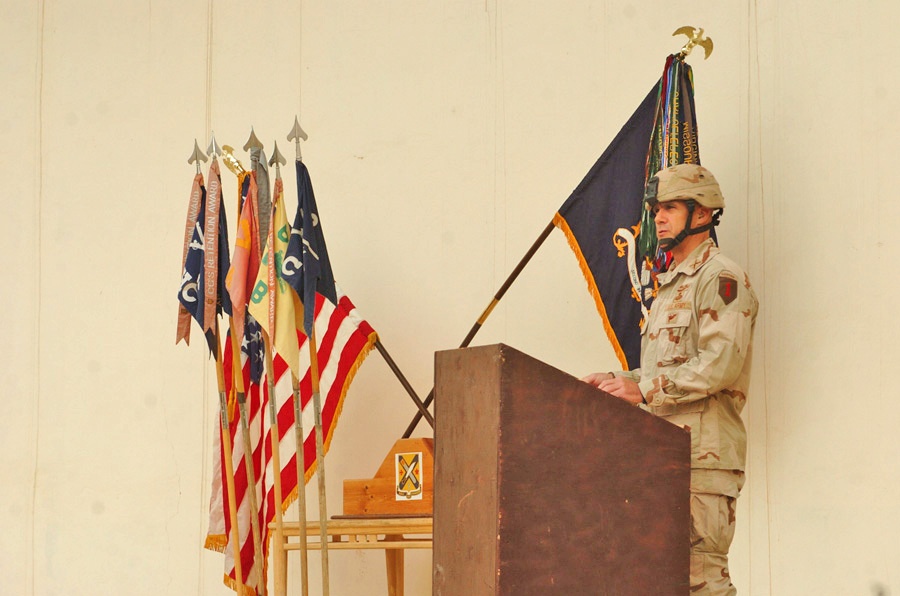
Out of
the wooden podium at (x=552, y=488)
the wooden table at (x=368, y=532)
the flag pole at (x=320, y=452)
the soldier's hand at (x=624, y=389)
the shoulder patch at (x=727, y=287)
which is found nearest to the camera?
the wooden podium at (x=552, y=488)

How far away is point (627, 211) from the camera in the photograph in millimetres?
3645

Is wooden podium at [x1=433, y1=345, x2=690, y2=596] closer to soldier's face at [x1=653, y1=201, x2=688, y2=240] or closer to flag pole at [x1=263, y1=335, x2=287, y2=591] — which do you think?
soldier's face at [x1=653, y1=201, x2=688, y2=240]

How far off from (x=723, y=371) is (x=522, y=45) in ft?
6.08

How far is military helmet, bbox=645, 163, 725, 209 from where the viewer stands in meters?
3.14

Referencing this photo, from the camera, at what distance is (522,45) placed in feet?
14.2

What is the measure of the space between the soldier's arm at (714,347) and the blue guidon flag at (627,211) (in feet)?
1.52

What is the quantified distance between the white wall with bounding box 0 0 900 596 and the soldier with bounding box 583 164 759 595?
26.9 inches

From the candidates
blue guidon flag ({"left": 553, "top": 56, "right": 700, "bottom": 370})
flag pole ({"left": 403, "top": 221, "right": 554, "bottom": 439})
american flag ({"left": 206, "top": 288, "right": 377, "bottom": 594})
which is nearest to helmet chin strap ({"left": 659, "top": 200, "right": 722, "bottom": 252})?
blue guidon flag ({"left": 553, "top": 56, "right": 700, "bottom": 370})

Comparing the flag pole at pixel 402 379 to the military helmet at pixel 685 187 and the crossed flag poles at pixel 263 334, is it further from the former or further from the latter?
the military helmet at pixel 685 187

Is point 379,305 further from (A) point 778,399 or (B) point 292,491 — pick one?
(A) point 778,399

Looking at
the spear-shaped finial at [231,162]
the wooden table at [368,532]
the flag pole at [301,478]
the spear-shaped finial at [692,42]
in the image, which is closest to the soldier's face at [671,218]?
the spear-shaped finial at [692,42]

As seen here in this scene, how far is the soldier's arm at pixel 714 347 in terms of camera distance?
2873 mm

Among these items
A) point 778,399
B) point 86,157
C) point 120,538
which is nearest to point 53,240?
point 86,157

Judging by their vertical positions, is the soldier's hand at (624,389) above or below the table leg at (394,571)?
above
